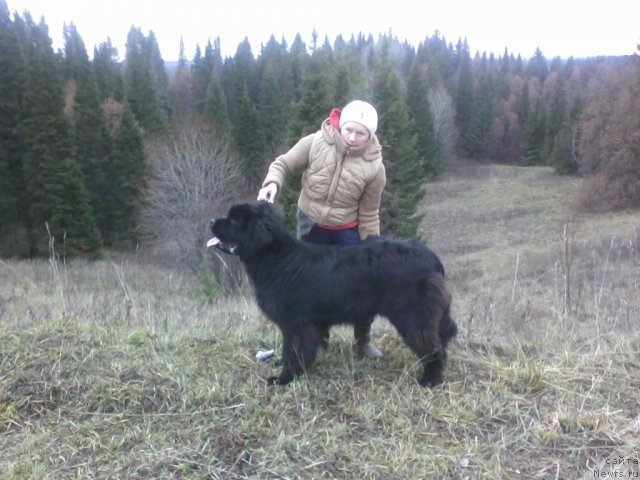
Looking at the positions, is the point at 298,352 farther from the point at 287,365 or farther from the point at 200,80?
the point at 200,80

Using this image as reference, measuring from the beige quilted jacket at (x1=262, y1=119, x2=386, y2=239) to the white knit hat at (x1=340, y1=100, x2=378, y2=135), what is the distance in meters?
0.13

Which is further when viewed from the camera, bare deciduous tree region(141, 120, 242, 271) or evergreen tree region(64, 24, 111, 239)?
evergreen tree region(64, 24, 111, 239)

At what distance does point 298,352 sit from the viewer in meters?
4.05

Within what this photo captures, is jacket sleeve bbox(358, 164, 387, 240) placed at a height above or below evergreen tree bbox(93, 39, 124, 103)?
below

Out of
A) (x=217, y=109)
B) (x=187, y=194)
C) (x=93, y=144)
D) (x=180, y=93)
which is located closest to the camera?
(x=187, y=194)

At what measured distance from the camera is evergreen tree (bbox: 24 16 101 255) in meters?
30.3

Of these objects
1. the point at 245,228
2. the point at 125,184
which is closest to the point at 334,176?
the point at 245,228

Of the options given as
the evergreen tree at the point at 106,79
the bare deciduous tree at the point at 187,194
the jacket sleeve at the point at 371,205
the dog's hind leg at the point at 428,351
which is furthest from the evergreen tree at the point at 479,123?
the dog's hind leg at the point at 428,351

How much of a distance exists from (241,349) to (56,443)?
5.15ft

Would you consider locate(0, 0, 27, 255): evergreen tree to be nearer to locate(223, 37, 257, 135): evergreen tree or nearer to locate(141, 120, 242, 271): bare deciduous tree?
locate(141, 120, 242, 271): bare deciduous tree

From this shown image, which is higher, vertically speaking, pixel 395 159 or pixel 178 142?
pixel 178 142

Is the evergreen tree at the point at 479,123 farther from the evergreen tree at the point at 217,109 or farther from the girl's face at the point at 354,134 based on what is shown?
the girl's face at the point at 354,134

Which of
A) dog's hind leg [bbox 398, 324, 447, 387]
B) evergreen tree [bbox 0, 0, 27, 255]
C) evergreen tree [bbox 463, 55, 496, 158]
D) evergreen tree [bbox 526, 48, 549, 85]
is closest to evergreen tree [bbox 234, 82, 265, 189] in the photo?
evergreen tree [bbox 0, 0, 27, 255]

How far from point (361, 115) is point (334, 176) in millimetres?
515
